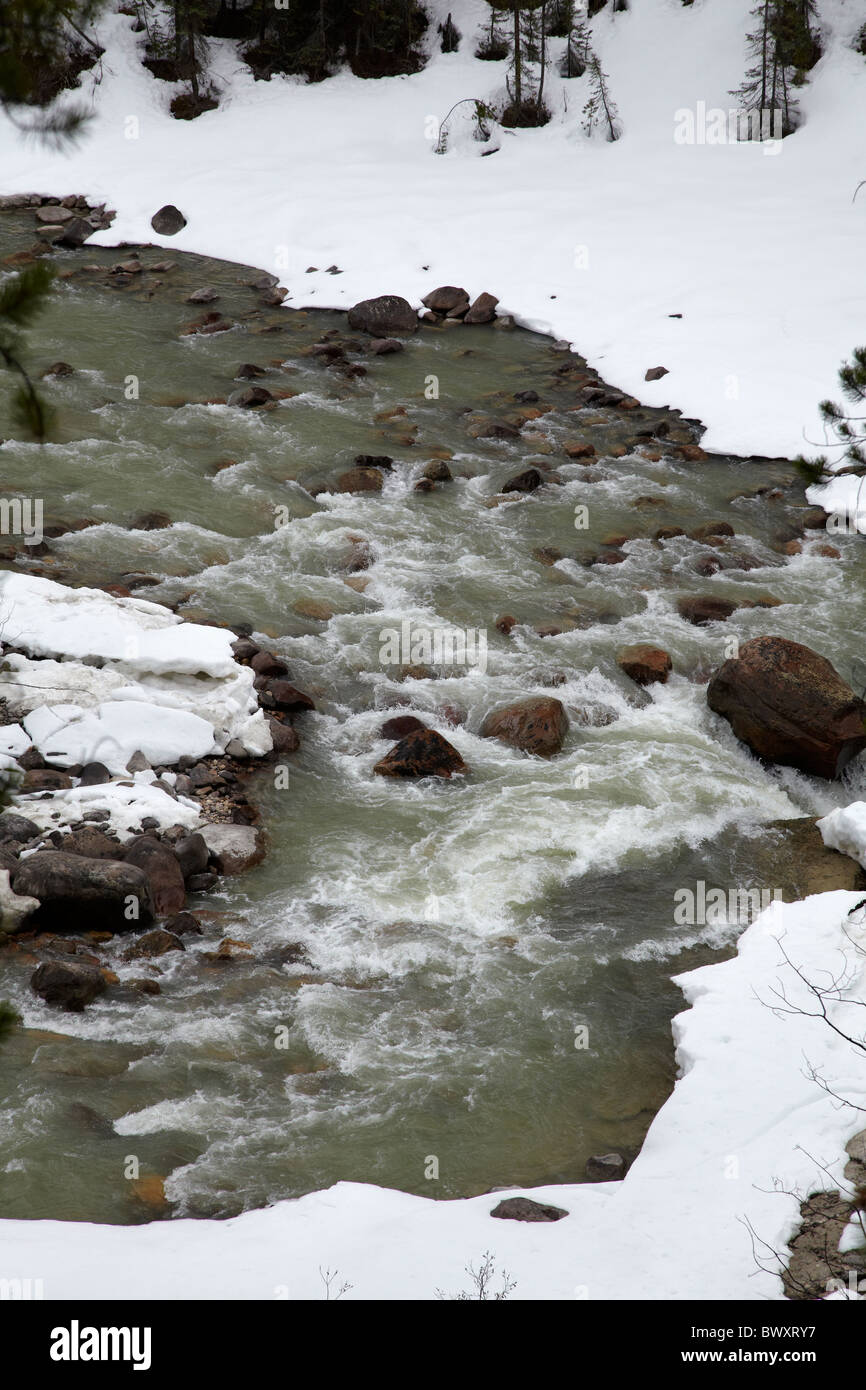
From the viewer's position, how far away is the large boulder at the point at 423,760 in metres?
9.63

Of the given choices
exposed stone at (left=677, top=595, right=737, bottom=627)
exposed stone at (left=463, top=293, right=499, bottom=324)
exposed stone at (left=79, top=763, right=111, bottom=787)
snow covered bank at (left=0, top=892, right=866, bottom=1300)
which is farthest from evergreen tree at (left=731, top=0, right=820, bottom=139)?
snow covered bank at (left=0, top=892, right=866, bottom=1300)

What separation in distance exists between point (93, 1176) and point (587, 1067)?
9.10ft

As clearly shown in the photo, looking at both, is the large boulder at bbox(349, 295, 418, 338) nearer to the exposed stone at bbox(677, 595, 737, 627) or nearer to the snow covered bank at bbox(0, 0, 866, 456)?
the snow covered bank at bbox(0, 0, 866, 456)

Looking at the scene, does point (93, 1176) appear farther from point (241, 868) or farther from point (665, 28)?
point (665, 28)

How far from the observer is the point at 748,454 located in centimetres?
1562

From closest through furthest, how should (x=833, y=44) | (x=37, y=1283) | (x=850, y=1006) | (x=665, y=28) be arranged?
(x=37, y=1283), (x=850, y=1006), (x=833, y=44), (x=665, y=28)

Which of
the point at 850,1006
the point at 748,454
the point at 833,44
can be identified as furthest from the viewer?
the point at 833,44

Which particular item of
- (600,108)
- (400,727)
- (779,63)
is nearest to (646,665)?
(400,727)

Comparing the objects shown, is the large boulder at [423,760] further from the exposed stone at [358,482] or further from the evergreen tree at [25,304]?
the evergreen tree at [25,304]

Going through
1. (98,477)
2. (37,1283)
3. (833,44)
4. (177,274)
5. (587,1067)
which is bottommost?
(587,1067)

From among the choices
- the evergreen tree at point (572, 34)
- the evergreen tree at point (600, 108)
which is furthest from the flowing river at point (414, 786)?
the evergreen tree at point (572, 34)

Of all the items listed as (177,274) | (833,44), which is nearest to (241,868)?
(177,274)

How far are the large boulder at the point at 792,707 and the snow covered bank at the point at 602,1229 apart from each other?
3.56 metres

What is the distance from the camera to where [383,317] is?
18.9m
